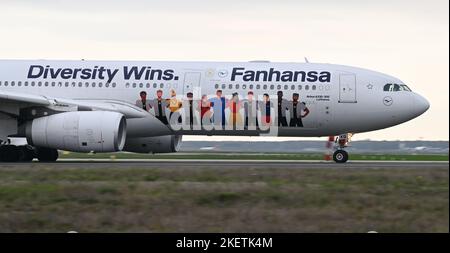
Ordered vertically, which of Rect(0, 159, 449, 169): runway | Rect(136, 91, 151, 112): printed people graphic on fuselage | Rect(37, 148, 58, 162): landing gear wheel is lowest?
Rect(0, 159, 449, 169): runway

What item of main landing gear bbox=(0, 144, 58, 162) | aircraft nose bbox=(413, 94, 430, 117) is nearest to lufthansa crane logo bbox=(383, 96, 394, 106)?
aircraft nose bbox=(413, 94, 430, 117)

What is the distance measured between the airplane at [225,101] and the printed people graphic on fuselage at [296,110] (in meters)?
0.04

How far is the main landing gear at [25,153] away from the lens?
32.2 metres

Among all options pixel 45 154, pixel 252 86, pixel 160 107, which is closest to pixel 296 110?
pixel 252 86

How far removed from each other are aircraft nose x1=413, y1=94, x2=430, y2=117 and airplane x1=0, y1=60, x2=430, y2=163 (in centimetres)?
4

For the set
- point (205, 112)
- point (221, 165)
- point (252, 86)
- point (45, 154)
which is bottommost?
point (221, 165)

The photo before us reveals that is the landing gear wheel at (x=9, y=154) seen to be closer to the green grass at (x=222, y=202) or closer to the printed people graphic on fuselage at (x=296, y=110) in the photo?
the green grass at (x=222, y=202)

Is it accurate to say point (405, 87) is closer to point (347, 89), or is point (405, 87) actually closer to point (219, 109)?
point (347, 89)

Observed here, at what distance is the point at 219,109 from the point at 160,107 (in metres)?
2.26

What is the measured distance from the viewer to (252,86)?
32.2 meters

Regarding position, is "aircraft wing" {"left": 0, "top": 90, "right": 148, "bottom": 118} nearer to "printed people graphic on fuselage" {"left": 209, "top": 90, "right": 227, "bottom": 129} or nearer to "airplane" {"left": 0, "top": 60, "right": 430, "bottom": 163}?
"airplane" {"left": 0, "top": 60, "right": 430, "bottom": 163}

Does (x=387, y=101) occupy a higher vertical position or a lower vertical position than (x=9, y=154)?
higher

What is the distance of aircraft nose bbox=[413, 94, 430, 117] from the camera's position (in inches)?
1258
